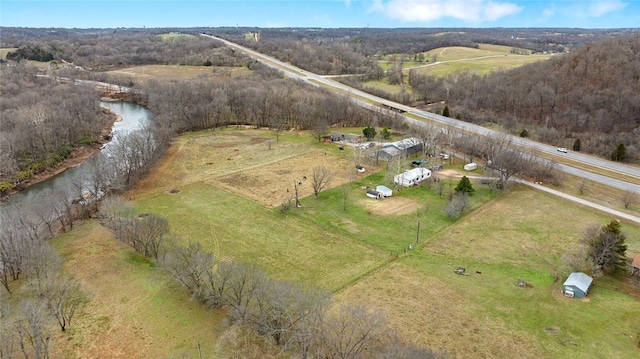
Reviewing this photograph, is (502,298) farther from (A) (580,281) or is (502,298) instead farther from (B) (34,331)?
(B) (34,331)

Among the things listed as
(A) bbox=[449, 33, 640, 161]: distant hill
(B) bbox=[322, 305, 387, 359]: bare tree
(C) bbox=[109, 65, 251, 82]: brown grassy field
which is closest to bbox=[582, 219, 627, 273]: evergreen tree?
(B) bbox=[322, 305, 387, 359]: bare tree

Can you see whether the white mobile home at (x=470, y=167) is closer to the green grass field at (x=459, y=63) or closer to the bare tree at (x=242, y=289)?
the bare tree at (x=242, y=289)

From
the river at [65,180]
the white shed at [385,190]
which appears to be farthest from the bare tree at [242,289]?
the river at [65,180]

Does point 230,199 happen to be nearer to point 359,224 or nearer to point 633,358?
point 359,224

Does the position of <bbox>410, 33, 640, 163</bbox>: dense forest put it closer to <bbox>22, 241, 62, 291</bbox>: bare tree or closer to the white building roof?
the white building roof

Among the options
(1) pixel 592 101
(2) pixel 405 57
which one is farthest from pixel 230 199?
(2) pixel 405 57

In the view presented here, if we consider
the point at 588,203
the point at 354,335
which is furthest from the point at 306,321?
the point at 588,203

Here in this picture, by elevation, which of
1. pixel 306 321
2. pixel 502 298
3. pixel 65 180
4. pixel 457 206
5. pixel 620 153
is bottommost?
pixel 65 180
